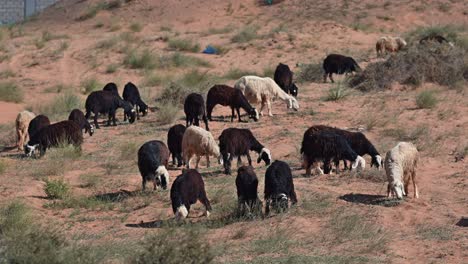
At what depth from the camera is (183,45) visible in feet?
110

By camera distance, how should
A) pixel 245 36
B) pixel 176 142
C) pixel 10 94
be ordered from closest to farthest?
pixel 176 142 < pixel 10 94 < pixel 245 36

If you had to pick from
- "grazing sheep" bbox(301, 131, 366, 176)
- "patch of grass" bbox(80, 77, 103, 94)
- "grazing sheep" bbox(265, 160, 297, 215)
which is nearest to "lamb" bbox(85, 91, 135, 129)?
"patch of grass" bbox(80, 77, 103, 94)

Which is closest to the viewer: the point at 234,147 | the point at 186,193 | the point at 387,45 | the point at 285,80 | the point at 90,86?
the point at 186,193

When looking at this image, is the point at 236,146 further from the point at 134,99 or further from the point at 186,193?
the point at 134,99

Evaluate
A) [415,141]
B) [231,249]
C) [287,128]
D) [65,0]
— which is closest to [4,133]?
[287,128]

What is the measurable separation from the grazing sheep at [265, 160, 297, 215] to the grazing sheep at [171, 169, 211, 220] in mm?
885

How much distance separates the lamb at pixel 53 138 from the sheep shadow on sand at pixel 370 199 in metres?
6.25

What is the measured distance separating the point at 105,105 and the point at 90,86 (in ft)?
21.8

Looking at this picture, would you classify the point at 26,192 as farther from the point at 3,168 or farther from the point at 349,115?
the point at 349,115

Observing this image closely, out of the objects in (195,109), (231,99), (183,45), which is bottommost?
(195,109)

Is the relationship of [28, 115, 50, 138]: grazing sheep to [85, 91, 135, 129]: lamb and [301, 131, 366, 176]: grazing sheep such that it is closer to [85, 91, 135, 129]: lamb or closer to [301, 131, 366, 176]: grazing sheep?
[85, 91, 135, 129]: lamb

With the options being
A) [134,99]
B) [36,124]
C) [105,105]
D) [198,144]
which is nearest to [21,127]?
[36,124]

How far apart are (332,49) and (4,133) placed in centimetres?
1537

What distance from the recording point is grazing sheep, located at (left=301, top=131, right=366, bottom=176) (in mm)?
14430
